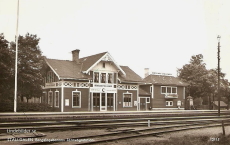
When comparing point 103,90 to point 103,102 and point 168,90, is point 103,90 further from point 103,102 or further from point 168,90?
point 168,90

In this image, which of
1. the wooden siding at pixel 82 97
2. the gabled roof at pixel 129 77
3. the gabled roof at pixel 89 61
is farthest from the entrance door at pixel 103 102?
the gabled roof at pixel 89 61

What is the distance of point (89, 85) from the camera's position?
1319 inches

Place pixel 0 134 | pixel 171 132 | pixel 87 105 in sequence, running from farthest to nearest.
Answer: pixel 87 105 < pixel 171 132 < pixel 0 134

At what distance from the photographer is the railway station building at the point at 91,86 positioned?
1255 inches

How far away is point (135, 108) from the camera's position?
37.6m

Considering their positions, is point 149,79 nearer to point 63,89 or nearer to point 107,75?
point 107,75

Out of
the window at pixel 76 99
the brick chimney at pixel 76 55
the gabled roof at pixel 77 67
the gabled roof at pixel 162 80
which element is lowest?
the window at pixel 76 99

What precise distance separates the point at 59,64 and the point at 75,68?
212 centimetres

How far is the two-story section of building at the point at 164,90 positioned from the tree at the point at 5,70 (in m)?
20.9

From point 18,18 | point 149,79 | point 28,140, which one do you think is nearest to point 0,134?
point 28,140

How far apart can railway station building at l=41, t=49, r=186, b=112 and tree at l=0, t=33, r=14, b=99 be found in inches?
212

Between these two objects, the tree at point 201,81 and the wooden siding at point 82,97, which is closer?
the wooden siding at point 82,97

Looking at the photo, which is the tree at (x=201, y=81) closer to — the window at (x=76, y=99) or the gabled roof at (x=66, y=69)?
the gabled roof at (x=66, y=69)

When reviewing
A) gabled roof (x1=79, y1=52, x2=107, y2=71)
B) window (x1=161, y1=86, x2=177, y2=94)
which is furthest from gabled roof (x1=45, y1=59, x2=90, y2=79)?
window (x1=161, y1=86, x2=177, y2=94)
